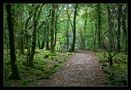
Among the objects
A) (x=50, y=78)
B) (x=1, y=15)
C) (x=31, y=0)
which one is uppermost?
(x=31, y=0)

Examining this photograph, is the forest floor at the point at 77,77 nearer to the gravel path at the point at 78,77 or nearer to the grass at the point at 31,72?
the gravel path at the point at 78,77

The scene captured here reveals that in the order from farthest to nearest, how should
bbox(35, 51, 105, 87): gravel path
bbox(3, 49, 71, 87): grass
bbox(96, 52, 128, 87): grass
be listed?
bbox(35, 51, 105, 87): gravel path → bbox(96, 52, 128, 87): grass → bbox(3, 49, 71, 87): grass

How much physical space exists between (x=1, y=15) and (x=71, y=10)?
20491mm

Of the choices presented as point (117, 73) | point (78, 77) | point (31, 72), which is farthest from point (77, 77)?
point (31, 72)

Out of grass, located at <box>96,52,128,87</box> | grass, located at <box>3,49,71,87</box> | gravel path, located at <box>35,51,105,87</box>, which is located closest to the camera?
grass, located at <box>3,49,71,87</box>

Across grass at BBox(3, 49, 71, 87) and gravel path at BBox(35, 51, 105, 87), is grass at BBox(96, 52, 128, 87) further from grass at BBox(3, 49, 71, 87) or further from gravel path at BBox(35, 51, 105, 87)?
grass at BBox(3, 49, 71, 87)

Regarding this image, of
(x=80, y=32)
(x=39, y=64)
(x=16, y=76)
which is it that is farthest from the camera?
(x=80, y=32)

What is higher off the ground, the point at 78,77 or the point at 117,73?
Answer: the point at 117,73

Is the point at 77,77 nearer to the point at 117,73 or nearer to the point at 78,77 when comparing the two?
the point at 78,77

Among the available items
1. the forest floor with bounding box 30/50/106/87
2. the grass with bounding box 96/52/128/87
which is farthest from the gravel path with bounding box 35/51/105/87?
the grass with bounding box 96/52/128/87

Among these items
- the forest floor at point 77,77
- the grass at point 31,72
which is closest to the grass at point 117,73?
the forest floor at point 77,77

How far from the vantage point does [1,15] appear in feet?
23.1

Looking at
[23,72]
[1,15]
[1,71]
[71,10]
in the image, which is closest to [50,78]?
[23,72]

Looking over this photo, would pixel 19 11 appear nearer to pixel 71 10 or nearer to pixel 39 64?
pixel 39 64
